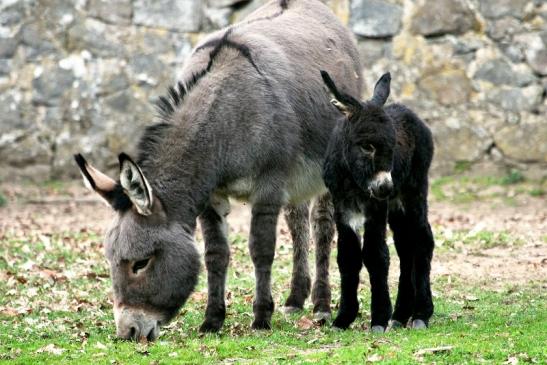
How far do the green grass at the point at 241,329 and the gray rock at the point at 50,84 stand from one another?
16.6 ft

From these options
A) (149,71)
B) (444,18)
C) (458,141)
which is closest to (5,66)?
(149,71)

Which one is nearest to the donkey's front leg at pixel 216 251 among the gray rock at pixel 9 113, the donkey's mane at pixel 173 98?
the donkey's mane at pixel 173 98

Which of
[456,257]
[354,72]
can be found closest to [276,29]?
[354,72]

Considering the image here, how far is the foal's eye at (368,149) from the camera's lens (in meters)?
6.41

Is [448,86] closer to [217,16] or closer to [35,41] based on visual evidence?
[217,16]

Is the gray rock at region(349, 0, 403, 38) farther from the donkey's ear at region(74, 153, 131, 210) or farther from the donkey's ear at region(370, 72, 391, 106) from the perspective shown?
the donkey's ear at region(74, 153, 131, 210)

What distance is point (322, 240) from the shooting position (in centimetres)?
846

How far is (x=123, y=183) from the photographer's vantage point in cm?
648

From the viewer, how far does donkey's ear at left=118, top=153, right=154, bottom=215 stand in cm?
642

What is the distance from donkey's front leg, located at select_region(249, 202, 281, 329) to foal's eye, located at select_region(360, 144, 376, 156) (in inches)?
41.5

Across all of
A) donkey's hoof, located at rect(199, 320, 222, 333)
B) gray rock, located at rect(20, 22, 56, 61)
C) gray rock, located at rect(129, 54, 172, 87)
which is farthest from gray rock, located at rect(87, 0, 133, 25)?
donkey's hoof, located at rect(199, 320, 222, 333)

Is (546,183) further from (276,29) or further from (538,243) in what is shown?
(276,29)

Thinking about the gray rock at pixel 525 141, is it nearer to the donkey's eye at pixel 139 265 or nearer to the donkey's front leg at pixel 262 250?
the donkey's front leg at pixel 262 250

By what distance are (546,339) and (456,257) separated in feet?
13.8
